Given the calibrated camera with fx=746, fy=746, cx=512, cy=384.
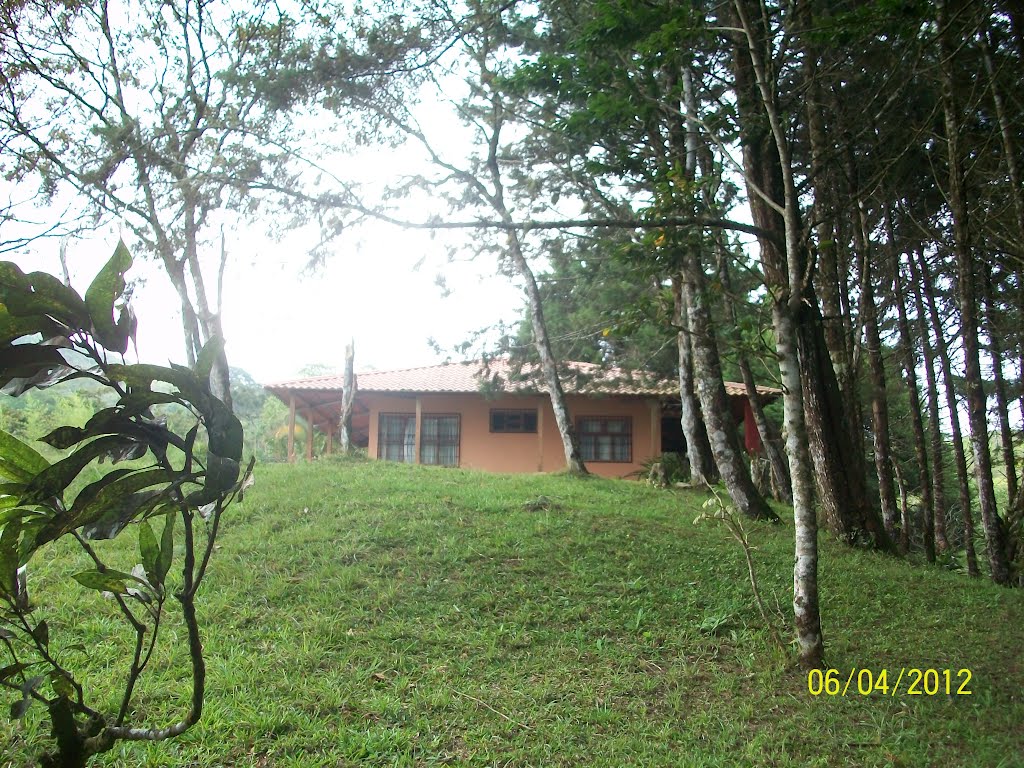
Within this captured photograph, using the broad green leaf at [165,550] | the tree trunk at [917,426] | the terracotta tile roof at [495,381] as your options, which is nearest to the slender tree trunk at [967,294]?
the tree trunk at [917,426]

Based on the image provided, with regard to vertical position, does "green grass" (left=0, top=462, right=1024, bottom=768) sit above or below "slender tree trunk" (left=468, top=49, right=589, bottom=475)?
below

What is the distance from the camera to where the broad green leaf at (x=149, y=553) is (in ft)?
4.58

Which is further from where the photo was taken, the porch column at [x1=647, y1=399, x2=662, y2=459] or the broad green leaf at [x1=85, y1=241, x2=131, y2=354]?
the porch column at [x1=647, y1=399, x2=662, y2=459]

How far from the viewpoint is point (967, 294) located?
8219 millimetres

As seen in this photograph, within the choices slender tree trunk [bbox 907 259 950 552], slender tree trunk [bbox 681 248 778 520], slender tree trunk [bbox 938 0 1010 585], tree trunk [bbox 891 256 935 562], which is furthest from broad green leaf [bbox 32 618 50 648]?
slender tree trunk [bbox 907 259 950 552]

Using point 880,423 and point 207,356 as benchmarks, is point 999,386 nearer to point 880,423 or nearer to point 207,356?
point 880,423

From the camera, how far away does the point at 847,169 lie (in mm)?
10375

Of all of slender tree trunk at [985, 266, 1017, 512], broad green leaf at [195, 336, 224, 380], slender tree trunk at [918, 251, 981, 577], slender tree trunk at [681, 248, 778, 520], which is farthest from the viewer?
slender tree trunk at [918, 251, 981, 577]

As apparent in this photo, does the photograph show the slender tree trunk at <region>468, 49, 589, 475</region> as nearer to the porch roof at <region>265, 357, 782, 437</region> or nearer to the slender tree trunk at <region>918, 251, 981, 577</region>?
the porch roof at <region>265, 357, 782, 437</region>

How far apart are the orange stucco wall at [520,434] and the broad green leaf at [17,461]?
16562 millimetres

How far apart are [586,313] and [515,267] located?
1.68m

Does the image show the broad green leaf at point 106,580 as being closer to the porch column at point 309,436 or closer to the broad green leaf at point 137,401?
the broad green leaf at point 137,401
